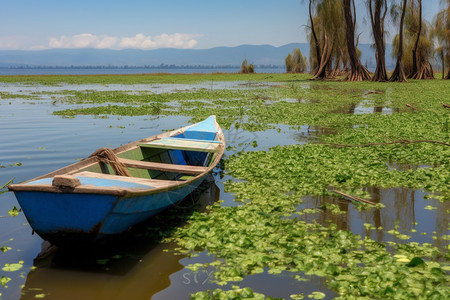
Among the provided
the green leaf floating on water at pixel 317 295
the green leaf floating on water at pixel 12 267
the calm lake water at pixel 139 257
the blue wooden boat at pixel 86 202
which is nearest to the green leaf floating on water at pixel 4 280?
the calm lake water at pixel 139 257

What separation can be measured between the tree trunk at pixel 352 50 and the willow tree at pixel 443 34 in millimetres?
10562

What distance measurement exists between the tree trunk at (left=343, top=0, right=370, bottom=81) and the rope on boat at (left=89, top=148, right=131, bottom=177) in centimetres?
3997

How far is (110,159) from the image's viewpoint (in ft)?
24.5

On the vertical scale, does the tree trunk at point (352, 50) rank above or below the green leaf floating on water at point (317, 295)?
above

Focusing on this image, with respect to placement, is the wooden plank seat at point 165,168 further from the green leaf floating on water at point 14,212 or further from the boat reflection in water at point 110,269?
the green leaf floating on water at point 14,212

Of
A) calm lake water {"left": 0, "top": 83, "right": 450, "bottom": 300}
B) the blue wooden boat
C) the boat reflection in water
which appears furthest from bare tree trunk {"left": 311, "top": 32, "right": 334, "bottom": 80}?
the boat reflection in water

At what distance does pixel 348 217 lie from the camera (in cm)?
685

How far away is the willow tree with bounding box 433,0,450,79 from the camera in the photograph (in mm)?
46438

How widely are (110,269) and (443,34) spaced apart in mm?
51638

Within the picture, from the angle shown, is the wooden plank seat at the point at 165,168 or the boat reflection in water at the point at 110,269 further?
the wooden plank seat at the point at 165,168

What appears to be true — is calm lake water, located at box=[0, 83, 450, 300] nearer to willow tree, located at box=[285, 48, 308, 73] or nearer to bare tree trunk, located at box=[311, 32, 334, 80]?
bare tree trunk, located at box=[311, 32, 334, 80]

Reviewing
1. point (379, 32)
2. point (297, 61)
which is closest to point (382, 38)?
point (379, 32)

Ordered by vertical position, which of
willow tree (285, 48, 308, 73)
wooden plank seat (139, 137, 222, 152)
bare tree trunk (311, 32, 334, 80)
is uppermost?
willow tree (285, 48, 308, 73)

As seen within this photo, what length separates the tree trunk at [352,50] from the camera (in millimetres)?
42250
